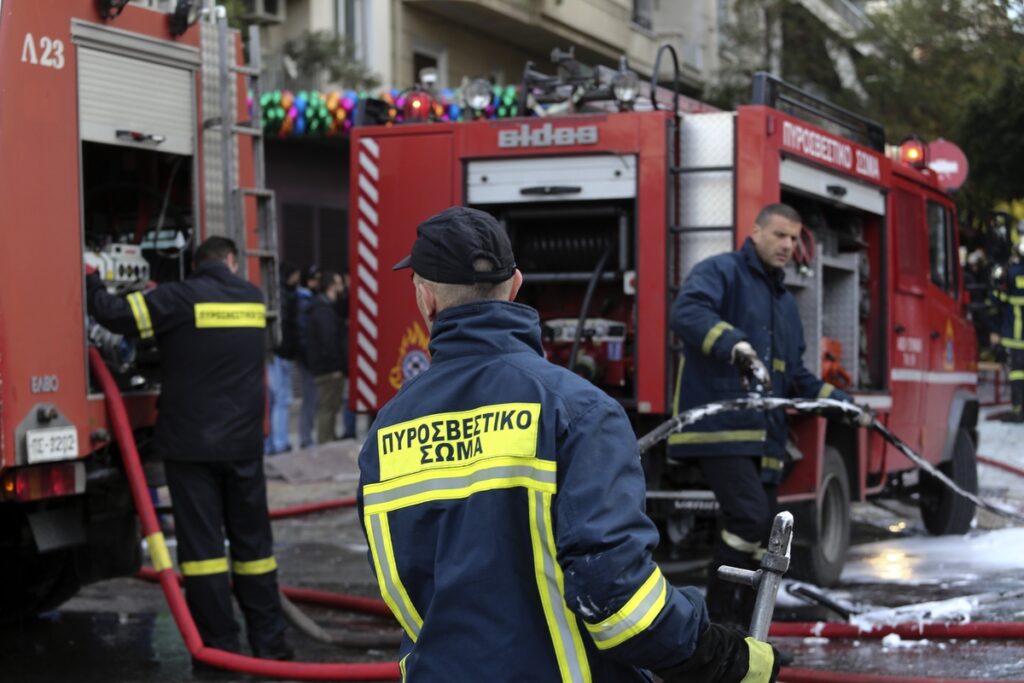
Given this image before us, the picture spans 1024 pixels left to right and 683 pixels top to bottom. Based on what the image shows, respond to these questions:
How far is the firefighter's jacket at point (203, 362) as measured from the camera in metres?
6.53

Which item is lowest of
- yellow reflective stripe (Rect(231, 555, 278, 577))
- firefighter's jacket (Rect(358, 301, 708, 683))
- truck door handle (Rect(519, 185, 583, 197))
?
yellow reflective stripe (Rect(231, 555, 278, 577))

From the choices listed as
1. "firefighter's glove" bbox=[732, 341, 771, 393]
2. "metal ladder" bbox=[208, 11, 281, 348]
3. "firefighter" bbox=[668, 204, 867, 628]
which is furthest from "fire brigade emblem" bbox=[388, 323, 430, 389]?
"firefighter's glove" bbox=[732, 341, 771, 393]

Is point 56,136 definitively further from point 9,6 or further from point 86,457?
point 86,457

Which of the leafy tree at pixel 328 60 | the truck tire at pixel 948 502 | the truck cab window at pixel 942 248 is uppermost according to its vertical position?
the leafy tree at pixel 328 60

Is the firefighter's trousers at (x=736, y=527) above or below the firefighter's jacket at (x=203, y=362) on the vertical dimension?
below

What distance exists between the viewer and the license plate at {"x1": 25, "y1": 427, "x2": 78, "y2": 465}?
19.2 feet

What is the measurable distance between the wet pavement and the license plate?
0.98 m

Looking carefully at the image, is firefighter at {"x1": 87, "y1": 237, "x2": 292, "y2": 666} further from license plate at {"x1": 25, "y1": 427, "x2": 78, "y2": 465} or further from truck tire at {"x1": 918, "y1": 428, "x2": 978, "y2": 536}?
truck tire at {"x1": 918, "y1": 428, "x2": 978, "y2": 536}

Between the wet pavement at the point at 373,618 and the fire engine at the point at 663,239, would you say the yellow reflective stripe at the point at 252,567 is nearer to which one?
the wet pavement at the point at 373,618

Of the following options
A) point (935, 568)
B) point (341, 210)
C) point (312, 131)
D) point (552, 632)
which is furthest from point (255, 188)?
point (341, 210)

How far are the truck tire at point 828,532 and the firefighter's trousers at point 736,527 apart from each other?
1.54 meters

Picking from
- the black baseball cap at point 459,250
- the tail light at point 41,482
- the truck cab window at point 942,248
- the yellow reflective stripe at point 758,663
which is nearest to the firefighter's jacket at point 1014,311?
the truck cab window at point 942,248

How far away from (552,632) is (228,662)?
12.2ft

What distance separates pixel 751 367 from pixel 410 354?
2.72 meters
